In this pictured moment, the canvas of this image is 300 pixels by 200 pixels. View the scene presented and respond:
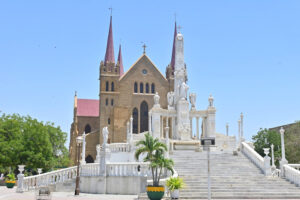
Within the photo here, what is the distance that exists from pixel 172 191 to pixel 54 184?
35.7ft

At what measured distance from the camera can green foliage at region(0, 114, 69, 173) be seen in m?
37.3

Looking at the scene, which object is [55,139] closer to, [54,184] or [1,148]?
[1,148]

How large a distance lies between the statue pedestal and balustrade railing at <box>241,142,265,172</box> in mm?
7651

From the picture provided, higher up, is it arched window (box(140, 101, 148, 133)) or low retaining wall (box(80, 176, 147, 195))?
arched window (box(140, 101, 148, 133))

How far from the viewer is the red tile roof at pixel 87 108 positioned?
204 feet

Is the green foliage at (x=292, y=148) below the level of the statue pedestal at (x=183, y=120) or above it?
below

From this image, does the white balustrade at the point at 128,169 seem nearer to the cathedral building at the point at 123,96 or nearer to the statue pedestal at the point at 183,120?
the statue pedestal at the point at 183,120

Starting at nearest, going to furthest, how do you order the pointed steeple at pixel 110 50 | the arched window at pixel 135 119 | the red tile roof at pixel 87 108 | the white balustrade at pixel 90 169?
1. the white balustrade at pixel 90 169
2. the arched window at pixel 135 119
3. the pointed steeple at pixel 110 50
4. the red tile roof at pixel 87 108

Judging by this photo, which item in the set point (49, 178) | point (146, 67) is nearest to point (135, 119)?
point (146, 67)

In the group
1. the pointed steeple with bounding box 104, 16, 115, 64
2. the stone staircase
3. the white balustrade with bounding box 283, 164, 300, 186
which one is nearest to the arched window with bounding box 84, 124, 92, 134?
the pointed steeple with bounding box 104, 16, 115, 64

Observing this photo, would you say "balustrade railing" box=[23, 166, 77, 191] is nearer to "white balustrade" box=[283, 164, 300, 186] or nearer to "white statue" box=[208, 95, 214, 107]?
"white balustrade" box=[283, 164, 300, 186]

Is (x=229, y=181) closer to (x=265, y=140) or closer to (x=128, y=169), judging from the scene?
(x=128, y=169)

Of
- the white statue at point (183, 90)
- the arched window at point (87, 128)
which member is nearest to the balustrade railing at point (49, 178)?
the white statue at point (183, 90)

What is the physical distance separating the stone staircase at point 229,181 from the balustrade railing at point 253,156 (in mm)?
379
